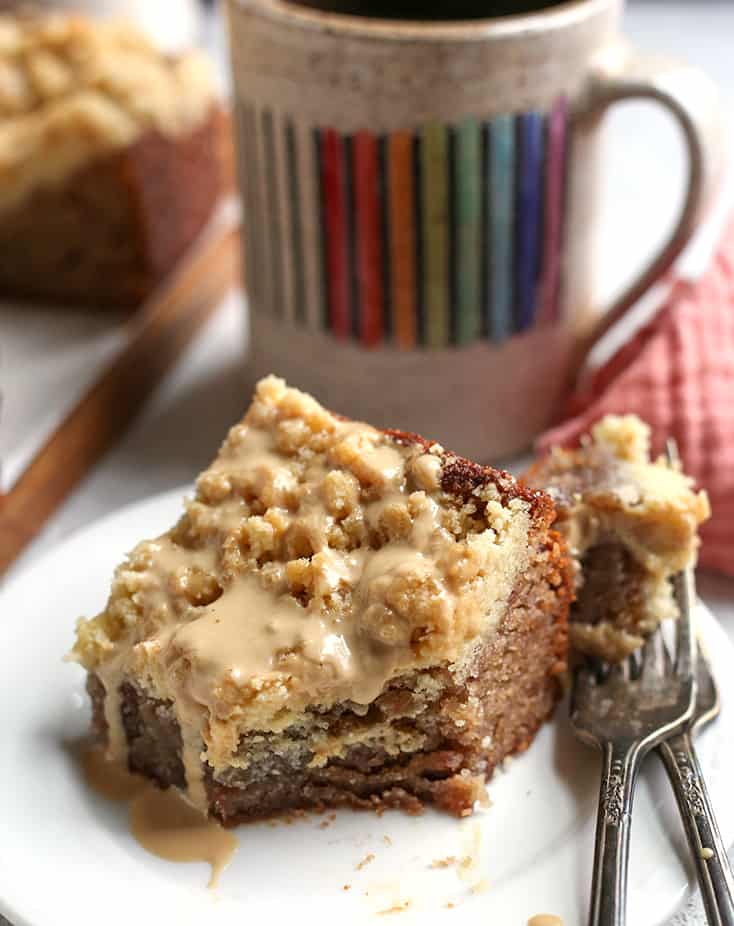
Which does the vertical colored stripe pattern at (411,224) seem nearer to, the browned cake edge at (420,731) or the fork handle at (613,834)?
the browned cake edge at (420,731)

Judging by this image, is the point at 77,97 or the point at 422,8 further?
the point at 77,97

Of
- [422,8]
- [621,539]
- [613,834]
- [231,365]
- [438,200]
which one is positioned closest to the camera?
[613,834]

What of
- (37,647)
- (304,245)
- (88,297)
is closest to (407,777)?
(37,647)

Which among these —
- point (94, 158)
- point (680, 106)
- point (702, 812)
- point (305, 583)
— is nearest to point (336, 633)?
point (305, 583)

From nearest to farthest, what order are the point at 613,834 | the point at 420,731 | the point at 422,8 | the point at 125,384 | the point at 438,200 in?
the point at 613,834
the point at 420,731
the point at 438,200
the point at 422,8
the point at 125,384

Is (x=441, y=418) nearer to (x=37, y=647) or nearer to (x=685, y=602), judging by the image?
(x=685, y=602)

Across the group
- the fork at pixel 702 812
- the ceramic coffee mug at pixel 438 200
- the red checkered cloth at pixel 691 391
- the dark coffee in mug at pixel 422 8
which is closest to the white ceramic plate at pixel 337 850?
the fork at pixel 702 812

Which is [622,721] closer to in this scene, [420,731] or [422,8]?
[420,731]

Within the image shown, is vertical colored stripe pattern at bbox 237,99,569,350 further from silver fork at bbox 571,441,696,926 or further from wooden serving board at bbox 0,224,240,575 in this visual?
silver fork at bbox 571,441,696,926

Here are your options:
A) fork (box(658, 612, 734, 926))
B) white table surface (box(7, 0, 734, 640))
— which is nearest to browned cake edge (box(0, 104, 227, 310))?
white table surface (box(7, 0, 734, 640))
